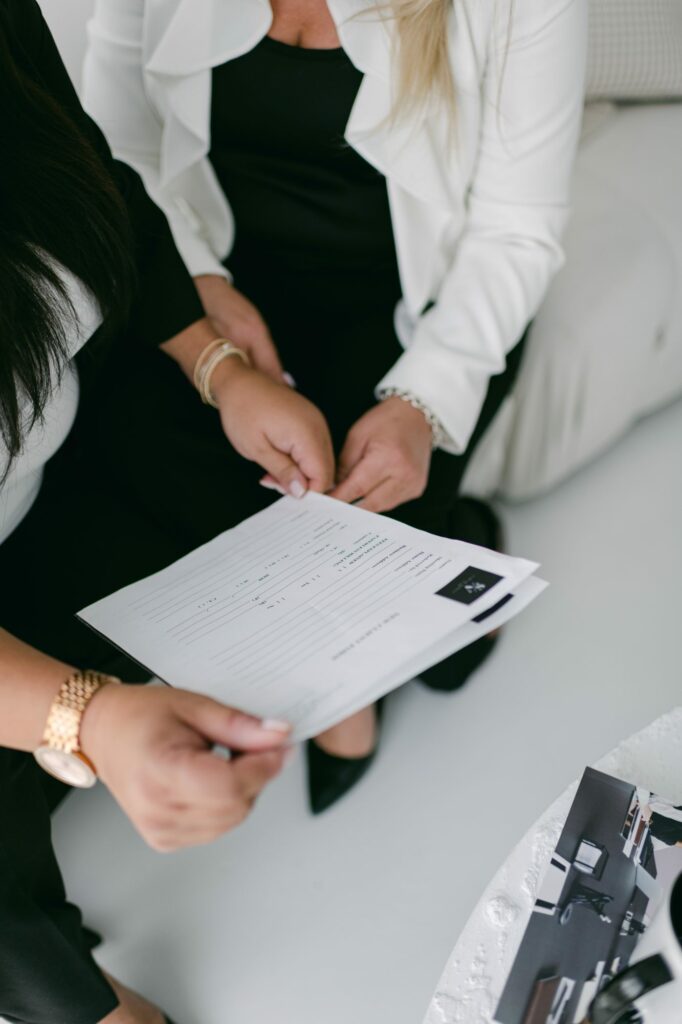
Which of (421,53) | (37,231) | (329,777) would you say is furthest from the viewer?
(329,777)

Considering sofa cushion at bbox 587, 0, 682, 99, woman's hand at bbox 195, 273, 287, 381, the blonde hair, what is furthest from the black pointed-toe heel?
sofa cushion at bbox 587, 0, 682, 99

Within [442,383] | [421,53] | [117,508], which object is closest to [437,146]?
[421,53]

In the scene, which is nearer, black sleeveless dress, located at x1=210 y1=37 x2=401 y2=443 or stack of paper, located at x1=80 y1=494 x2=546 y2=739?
stack of paper, located at x1=80 y1=494 x2=546 y2=739

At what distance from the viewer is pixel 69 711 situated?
0.58 meters

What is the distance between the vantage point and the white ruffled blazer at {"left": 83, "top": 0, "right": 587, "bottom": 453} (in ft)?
2.92

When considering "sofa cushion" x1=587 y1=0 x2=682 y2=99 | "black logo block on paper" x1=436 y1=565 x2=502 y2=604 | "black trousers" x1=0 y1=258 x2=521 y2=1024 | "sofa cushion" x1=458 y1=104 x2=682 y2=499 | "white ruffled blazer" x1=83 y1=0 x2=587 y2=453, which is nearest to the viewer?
"black logo block on paper" x1=436 y1=565 x2=502 y2=604

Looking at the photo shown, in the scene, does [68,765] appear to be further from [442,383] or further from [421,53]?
[421,53]

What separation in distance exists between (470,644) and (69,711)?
0.72 m

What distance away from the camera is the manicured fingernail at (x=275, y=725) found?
51 centimetres

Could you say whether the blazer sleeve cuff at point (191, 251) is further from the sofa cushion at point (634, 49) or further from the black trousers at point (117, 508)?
the sofa cushion at point (634, 49)

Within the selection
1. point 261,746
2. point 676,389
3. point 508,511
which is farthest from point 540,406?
point 261,746

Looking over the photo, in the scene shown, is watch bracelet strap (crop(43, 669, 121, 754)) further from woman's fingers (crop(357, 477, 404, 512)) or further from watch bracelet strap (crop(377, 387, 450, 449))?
watch bracelet strap (crop(377, 387, 450, 449))

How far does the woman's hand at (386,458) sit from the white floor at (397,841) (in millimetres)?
433

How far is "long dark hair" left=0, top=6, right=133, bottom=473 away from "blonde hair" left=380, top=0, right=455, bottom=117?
328 millimetres
